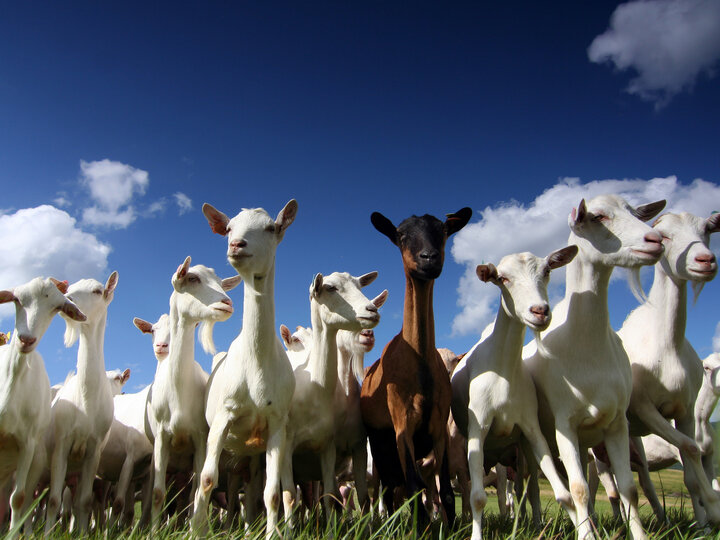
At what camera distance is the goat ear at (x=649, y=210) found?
19.2ft

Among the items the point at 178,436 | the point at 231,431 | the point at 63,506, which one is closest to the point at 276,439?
the point at 231,431

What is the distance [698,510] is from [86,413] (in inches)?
262

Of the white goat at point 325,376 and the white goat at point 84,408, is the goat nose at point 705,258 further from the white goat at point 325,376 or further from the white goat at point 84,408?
the white goat at point 84,408

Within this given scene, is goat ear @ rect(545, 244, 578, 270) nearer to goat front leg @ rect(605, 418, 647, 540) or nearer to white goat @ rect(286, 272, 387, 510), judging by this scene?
goat front leg @ rect(605, 418, 647, 540)

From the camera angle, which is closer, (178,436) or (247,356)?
(247,356)

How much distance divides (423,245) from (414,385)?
1.37 meters

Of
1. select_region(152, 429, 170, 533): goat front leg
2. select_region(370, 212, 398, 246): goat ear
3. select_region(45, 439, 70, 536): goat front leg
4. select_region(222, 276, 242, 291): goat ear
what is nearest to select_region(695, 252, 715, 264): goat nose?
select_region(370, 212, 398, 246): goat ear

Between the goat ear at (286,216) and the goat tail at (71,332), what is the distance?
317 cm

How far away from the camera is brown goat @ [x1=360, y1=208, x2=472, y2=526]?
5398mm

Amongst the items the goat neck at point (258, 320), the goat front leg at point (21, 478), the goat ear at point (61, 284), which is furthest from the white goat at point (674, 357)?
the goat ear at point (61, 284)

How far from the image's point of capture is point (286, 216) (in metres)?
5.71

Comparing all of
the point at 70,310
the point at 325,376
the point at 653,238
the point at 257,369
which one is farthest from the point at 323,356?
the point at 653,238

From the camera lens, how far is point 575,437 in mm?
5246

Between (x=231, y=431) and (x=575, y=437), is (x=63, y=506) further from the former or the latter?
(x=575, y=437)
